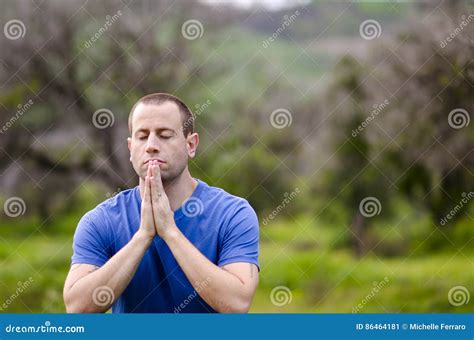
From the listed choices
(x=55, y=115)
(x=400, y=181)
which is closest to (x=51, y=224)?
(x=55, y=115)

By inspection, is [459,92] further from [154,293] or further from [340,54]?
[154,293]

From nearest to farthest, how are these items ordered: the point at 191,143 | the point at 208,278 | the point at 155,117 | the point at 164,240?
the point at 208,278
the point at 164,240
the point at 155,117
the point at 191,143

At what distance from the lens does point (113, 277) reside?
2.65 meters

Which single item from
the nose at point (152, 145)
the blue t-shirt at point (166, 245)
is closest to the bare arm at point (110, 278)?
the blue t-shirt at point (166, 245)

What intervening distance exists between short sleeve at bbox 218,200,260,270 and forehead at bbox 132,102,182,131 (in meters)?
0.42

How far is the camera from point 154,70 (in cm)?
1046

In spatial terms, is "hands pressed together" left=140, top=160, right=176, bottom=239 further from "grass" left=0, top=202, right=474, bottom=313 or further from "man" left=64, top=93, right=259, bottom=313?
"grass" left=0, top=202, right=474, bottom=313

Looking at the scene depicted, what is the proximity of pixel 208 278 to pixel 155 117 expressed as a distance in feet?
2.16

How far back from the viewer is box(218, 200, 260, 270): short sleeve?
2.78 meters

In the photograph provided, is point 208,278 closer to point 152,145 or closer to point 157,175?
point 157,175

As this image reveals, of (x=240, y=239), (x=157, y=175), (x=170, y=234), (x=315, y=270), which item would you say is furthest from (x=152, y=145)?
(x=315, y=270)

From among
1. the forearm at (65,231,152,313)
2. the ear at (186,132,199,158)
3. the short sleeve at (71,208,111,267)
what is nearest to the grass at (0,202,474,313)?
the ear at (186,132,199,158)

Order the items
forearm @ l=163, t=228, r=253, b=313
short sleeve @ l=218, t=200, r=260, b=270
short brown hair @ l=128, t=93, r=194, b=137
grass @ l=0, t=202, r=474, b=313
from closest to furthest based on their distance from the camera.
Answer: forearm @ l=163, t=228, r=253, b=313, short sleeve @ l=218, t=200, r=260, b=270, short brown hair @ l=128, t=93, r=194, b=137, grass @ l=0, t=202, r=474, b=313

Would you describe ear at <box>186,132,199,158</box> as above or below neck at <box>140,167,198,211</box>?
Result: above
